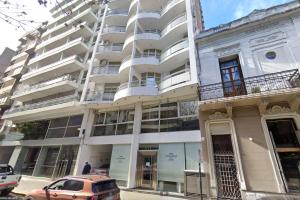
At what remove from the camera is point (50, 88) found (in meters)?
18.2

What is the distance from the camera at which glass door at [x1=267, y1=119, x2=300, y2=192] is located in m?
7.44

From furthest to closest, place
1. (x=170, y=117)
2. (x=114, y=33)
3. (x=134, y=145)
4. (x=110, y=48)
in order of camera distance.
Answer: (x=114, y=33) → (x=110, y=48) → (x=134, y=145) → (x=170, y=117)

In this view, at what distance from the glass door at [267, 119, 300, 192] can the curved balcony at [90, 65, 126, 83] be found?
1153 centimetres

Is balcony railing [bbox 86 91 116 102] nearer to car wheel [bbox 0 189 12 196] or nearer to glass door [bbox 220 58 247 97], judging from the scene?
car wheel [bbox 0 189 12 196]

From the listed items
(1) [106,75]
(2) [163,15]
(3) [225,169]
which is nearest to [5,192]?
(1) [106,75]

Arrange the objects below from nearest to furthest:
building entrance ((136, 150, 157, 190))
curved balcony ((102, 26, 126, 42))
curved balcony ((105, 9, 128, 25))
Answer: building entrance ((136, 150, 157, 190)), curved balcony ((102, 26, 126, 42)), curved balcony ((105, 9, 128, 25))

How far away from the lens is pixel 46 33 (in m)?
26.2

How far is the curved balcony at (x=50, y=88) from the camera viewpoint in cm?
1722

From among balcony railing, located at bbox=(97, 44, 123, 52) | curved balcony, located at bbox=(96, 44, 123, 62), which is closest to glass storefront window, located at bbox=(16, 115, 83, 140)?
curved balcony, located at bbox=(96, 44, 123, 62)

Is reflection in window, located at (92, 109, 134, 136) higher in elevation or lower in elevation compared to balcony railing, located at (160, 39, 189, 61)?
lower

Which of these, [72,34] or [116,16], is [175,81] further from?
[72,34]

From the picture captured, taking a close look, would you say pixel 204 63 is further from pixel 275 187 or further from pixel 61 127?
pixel 61 127

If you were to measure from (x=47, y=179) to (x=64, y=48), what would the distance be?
14.7 m

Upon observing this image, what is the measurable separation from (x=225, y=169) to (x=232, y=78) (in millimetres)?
5393
